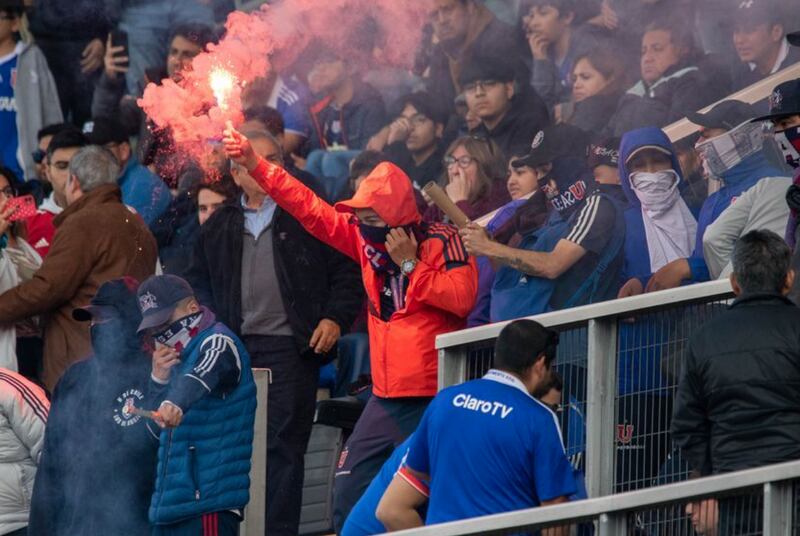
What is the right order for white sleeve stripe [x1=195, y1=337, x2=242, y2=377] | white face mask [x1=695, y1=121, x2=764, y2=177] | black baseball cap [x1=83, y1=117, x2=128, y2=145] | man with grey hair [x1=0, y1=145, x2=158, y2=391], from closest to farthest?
white sleeve stripe [x1=195, y1=337, x2=242, y2=377] < white face mask [x1=695, y1=121, x2=764, y2=177] < man with grey hair [x1=0, y1=145, x2=158, y2=391] < black baseball cap [x1=83, y1=117, x2=128, y2=145]

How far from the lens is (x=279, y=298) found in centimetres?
934

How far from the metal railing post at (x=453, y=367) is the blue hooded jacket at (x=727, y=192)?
118cm

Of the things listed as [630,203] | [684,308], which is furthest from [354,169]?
[684,308]

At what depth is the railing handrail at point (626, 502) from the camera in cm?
547

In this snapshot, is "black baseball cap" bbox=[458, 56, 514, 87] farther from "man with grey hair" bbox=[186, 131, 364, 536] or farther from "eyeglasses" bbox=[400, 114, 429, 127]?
"man with grey hair" bbox=[186, 131, 364, 536]

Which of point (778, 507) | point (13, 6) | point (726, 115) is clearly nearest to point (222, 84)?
point (726, 115)

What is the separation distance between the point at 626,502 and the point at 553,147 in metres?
3.43

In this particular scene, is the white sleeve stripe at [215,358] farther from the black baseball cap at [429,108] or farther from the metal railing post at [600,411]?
the black baseball cap at [429,108]

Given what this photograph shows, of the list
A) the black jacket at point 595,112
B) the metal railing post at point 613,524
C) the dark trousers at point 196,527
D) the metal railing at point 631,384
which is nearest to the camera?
the metal railing post at point 613,524

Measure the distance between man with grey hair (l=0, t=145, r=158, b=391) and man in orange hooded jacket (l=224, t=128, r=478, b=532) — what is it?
1177mm

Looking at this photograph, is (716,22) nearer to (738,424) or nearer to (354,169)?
(354,169)

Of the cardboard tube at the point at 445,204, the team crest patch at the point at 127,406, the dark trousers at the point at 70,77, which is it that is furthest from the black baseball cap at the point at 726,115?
the dark trousers at the point at 70,77

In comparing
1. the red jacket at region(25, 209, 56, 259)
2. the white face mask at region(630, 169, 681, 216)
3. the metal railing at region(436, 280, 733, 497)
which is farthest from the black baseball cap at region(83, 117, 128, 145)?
the metal railing at region(436, 280, 733, 497)

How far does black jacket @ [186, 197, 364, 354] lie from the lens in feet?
30.5
